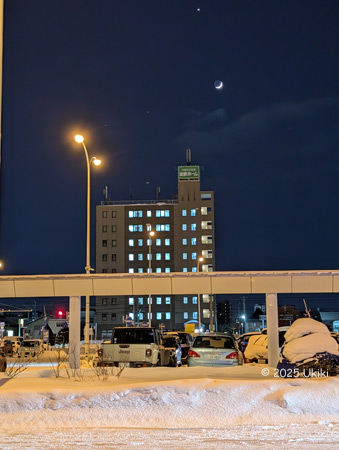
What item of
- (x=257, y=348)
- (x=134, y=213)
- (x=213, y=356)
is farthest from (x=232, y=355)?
(x=134, y=213)

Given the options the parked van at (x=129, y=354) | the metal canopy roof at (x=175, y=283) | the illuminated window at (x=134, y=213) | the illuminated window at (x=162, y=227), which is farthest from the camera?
the illuminated window at (x=134, y=213)

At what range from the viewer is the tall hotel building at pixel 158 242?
4090 inches

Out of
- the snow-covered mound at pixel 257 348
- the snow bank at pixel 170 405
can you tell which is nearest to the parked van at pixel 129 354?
the snow-covered mound at pixel 257 348

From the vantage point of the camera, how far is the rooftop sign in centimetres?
10681

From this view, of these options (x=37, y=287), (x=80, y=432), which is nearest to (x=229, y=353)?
(x=37, y=287)

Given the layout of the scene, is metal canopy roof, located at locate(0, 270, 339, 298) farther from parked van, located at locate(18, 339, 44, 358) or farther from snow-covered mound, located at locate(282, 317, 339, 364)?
parked van, located at locate(18, 339, 44, 358)

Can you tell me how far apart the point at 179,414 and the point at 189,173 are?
98.1 m

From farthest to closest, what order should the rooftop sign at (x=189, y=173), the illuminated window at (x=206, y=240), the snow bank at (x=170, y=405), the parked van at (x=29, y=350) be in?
the rooftop sign at (x=189, y=173) → the illuminated window at (x=206, y=240) → the parked van at (x=29, y=350) → the snow bank at (x=170, y=405)

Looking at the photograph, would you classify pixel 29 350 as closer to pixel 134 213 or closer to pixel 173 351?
pixel 173 351

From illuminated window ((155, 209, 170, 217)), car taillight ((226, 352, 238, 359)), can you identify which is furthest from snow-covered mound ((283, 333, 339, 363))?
illuminated window ((155, 209, 170, 217))

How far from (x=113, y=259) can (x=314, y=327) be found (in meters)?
93.7

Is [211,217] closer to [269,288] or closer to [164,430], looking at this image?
[269,288]

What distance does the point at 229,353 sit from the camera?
19.5 meters

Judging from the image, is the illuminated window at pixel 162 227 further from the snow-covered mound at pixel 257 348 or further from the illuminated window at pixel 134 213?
the snow-covered mound at pixel 257 348
